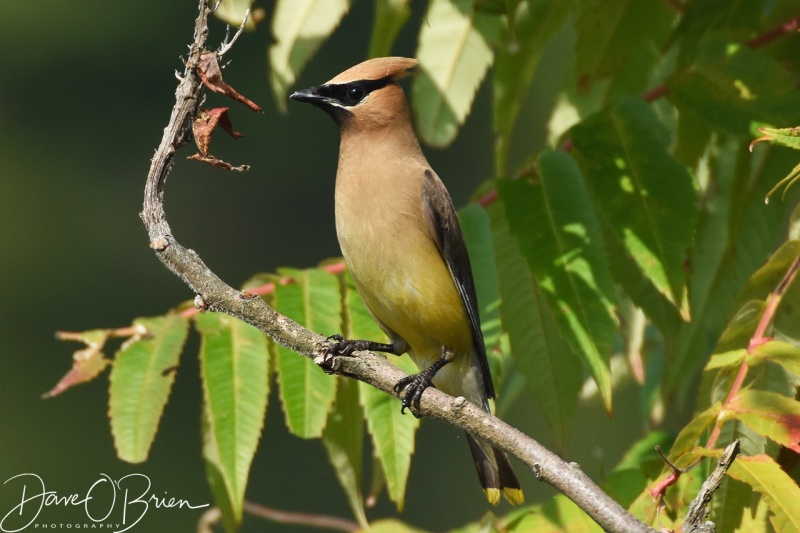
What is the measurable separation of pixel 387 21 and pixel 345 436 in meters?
1.28

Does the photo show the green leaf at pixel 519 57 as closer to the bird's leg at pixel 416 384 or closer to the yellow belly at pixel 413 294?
the yellow belly at pixel 413 294

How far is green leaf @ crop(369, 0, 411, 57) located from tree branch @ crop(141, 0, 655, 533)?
1395mm

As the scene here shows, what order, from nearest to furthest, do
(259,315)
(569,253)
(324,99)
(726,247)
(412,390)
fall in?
(259,315)
(412,390)
(569,253)
(726,247)
(324,99)

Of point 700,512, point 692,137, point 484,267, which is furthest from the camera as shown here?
point 692,137

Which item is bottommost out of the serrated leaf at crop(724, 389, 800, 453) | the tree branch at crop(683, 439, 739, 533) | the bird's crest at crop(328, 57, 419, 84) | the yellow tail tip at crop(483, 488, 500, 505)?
the yellow tail tip at crop(483, 488, 500, 505)

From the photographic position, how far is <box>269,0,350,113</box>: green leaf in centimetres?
331

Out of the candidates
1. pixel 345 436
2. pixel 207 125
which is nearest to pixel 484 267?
pixel 345 436

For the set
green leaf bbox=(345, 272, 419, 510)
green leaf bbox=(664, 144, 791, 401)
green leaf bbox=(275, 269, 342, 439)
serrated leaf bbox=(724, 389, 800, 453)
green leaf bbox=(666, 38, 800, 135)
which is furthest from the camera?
green leaf bbox=(664, 144, 791, 401)

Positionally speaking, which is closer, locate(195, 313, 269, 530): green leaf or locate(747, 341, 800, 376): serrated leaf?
locate(747, 341, 800, 376): serrated leaf

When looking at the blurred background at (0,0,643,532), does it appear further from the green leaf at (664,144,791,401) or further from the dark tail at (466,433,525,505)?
Result: the green leaf at (664,144,791,401)

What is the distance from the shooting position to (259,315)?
7.34ft

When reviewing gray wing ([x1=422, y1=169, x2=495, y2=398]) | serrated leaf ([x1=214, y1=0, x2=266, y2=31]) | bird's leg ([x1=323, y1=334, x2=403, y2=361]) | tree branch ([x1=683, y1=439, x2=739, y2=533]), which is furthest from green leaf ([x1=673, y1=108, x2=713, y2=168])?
tree branch ([x1=683, y1=439, x2=739, y2=533])

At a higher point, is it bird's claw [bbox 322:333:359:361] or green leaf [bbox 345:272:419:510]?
bird's claw [bbox 322:333:359:361]

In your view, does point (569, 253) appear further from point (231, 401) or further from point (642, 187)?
point (231, 401)
